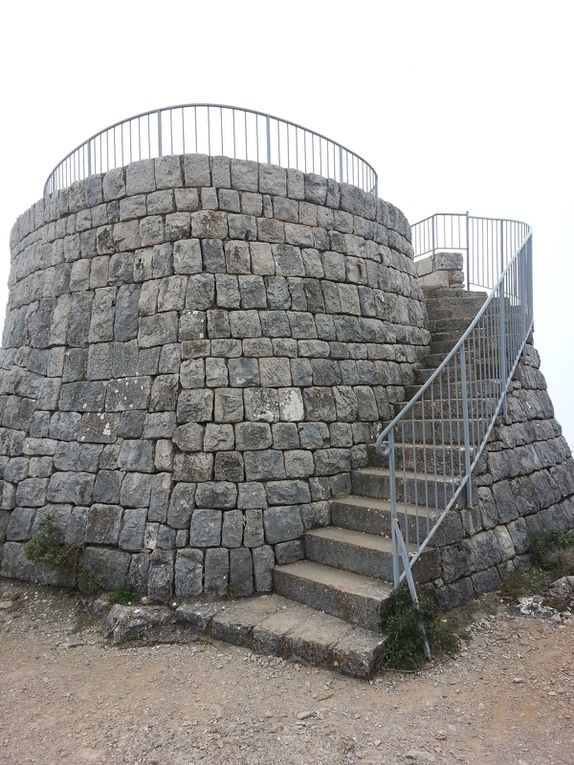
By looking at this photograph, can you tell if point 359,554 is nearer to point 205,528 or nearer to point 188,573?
point 205,528

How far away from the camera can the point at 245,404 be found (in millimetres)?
4859

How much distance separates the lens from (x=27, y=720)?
129 inches

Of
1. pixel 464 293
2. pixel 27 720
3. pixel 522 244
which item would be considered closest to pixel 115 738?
pixel 27 720

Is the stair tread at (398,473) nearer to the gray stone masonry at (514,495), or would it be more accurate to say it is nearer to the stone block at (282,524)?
the gray stone masonry at (514,495)

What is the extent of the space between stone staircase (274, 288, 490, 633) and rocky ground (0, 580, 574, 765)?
1.82 feet

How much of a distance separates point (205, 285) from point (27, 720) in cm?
362

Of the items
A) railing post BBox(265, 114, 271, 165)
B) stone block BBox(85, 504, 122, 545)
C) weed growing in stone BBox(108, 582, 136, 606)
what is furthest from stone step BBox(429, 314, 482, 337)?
weed growing in stone BBox(108, 582, 136, 606)

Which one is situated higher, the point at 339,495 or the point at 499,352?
the point at 499,352

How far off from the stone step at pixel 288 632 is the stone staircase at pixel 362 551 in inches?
4.4

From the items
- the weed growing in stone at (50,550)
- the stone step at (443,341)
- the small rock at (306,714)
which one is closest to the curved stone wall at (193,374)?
the weed growing in stone at (50,550)

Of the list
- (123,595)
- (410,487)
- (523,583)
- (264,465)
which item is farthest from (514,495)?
(123,595)

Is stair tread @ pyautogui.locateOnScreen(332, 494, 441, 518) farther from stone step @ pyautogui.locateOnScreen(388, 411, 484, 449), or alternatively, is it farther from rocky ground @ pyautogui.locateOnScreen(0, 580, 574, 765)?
rocky ground @ pyautogui.locateOnScreen(0, 580, 574, 765)

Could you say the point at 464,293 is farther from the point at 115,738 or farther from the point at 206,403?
the point at 115,738

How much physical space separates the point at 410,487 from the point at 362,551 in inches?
30.8
